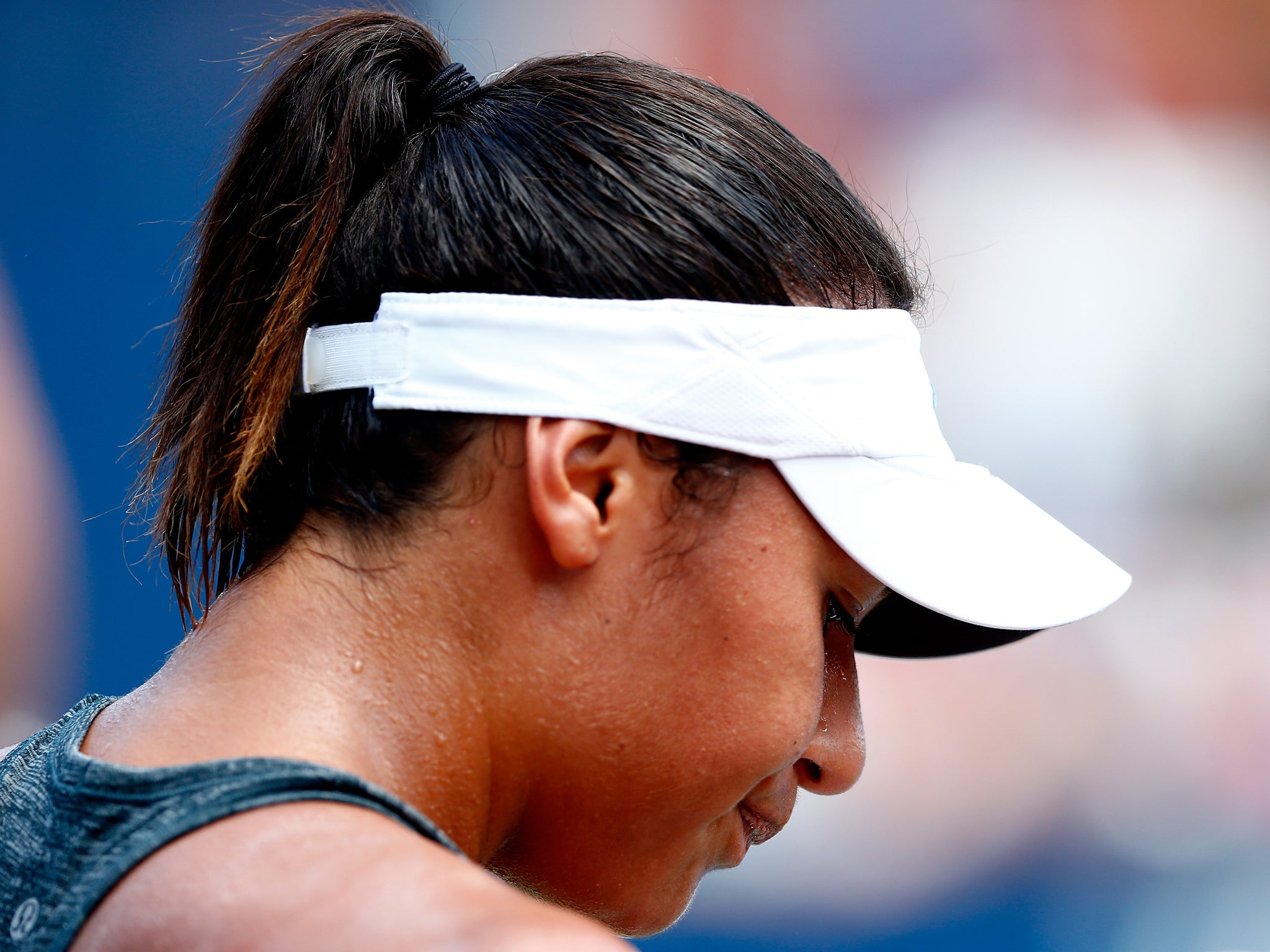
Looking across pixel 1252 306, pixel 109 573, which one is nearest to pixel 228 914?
pixel 109 573

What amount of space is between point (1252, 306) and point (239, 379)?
1787mm

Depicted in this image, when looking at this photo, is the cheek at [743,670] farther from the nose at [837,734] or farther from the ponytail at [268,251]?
the ponytail at [268,251]

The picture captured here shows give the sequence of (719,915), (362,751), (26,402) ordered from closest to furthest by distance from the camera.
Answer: (362,751) → (26,402) → (719,915)

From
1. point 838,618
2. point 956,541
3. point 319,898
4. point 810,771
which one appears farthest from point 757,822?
point 319,898

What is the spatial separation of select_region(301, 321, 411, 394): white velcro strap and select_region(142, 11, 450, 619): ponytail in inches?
0.6

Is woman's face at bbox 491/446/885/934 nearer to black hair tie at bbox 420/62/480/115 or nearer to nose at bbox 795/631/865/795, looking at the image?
nose at bbox 795/631/865/795

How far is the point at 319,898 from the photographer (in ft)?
1.64

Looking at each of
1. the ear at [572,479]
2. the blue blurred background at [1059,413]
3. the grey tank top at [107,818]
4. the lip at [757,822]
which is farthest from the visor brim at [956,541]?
the blue blurred background at [1059,413]

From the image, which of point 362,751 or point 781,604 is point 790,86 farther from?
point 362,751

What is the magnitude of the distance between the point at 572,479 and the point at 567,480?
1 centimetres

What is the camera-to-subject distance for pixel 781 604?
0.75m

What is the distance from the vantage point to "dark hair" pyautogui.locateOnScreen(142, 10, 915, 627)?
74 centimetres

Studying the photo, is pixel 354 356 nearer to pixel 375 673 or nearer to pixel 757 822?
pixel 375 673

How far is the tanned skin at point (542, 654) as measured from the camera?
2.26 feet
